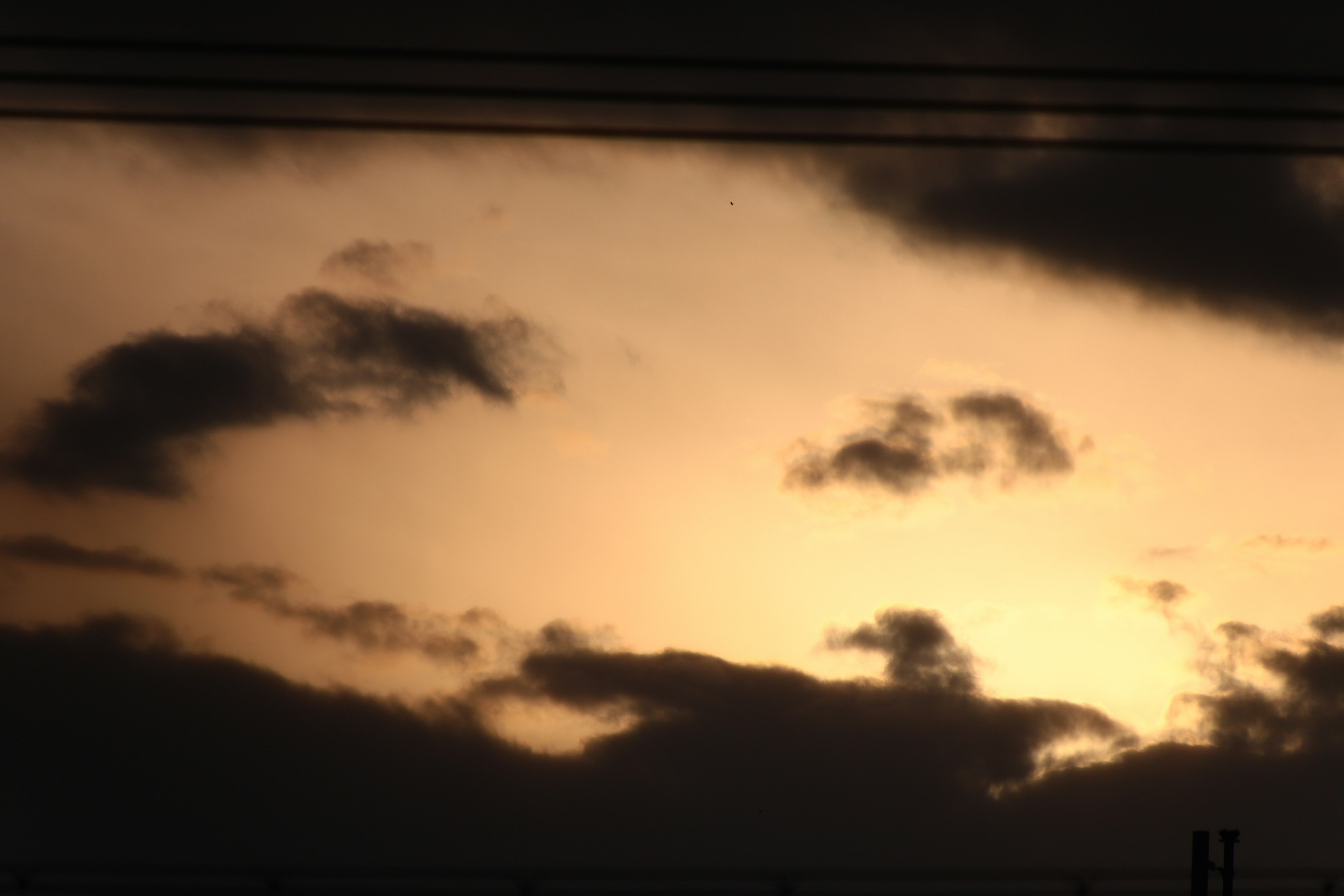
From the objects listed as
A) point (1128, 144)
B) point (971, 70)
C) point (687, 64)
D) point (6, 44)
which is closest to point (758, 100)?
point (687, 64)

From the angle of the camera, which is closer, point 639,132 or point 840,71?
point 840,71

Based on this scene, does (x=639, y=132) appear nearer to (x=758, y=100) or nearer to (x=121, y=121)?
(x=758, y=100)

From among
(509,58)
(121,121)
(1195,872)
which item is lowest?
(1195,872)

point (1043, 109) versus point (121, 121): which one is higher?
point (1043, 109)

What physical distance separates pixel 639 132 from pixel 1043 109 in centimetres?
391

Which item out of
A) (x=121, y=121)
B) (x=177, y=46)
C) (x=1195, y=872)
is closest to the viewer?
(x=177, y=46)

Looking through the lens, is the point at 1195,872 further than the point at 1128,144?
Yes

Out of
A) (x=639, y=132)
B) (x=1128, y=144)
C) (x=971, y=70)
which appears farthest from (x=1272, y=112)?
(x=639, y=132)

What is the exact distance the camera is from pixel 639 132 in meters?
12.0

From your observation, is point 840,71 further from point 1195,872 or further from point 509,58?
point 1195,872

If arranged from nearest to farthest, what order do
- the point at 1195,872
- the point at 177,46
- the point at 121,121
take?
the point at 177,46 → the point at 121,121 → the point at 1195,872

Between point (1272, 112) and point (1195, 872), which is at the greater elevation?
point (1272, 112)

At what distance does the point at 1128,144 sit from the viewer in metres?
11.9

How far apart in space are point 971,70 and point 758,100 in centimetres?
198
